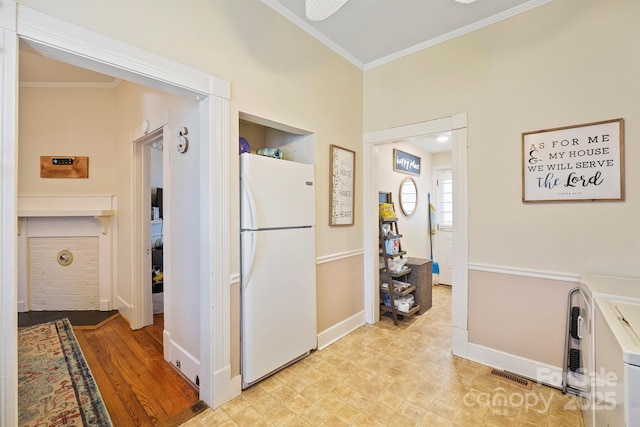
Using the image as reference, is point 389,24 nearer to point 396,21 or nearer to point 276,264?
point 396,21

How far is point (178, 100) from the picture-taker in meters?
2.22

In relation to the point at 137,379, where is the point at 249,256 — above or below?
above

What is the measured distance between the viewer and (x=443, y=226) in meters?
5.07

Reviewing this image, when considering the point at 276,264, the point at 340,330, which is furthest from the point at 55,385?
the point at 340,330

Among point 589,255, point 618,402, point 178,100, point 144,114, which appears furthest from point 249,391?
point 144,114

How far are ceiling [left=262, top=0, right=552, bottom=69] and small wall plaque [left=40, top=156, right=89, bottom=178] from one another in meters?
3.27

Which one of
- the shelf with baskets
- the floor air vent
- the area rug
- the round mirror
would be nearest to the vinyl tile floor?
the floor air vent

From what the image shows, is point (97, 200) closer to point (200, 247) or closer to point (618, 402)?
point (200, 247)

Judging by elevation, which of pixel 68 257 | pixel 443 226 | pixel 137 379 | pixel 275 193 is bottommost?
pixel 137 379

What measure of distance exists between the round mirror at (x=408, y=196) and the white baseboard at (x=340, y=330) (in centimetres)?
200

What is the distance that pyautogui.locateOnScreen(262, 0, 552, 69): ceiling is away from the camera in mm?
2182

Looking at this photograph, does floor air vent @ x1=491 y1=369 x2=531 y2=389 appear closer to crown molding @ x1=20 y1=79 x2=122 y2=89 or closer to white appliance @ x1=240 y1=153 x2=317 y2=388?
white appliance @ x1=240 y1=153 x2=317 y2=388

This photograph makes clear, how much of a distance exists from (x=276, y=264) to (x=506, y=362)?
205 centimetres

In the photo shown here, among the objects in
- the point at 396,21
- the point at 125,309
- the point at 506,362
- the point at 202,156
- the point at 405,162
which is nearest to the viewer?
the point at 202,156
